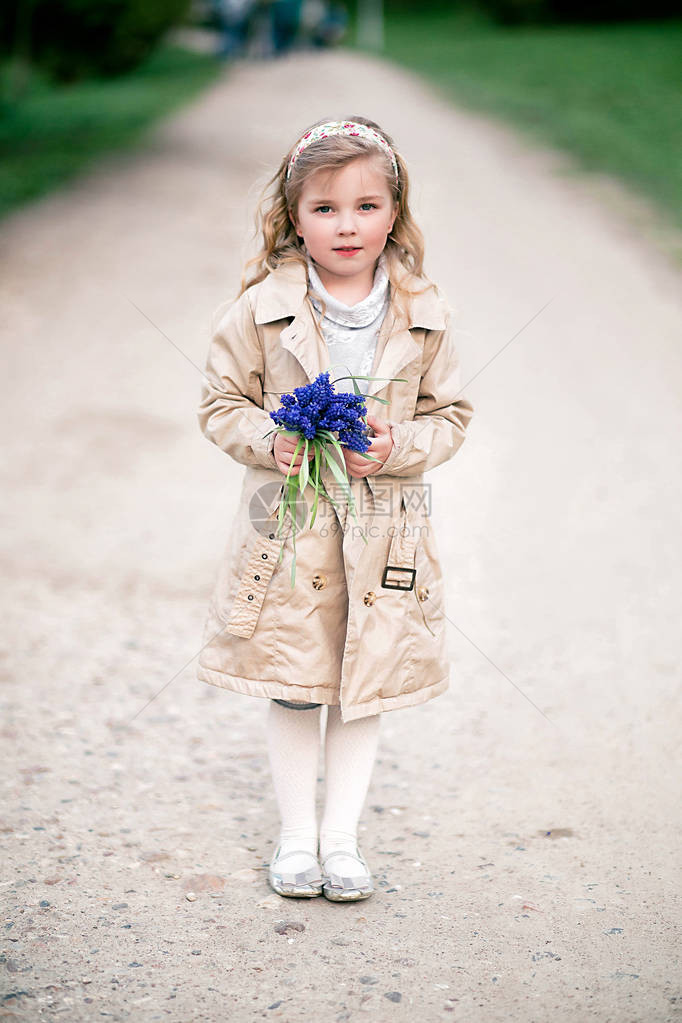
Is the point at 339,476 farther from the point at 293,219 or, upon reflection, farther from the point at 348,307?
the point at 293,219

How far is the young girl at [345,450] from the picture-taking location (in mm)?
2584

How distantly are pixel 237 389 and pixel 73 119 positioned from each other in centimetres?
1445

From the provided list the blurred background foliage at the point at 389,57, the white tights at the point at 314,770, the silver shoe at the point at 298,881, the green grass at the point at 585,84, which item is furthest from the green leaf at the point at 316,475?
the green grass at the point at 585,84

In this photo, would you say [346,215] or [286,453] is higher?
[346,215]

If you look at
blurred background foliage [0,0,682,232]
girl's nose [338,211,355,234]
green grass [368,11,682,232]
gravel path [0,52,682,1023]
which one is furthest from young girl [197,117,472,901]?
green grass [368,11,682,232]

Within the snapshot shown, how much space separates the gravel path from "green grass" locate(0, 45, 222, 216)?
2838 mm

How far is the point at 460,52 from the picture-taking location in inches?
943

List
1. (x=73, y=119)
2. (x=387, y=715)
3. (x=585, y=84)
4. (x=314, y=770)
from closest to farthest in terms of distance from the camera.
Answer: (x=314, y=770)
(x=387, y=715)
(x=73, y=119)
(x=585, y=84)

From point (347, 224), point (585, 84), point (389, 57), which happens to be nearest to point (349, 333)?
point (347, 224)

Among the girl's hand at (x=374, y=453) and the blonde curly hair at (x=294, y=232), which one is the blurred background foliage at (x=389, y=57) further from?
the girl's hand at (x=374, y=453)

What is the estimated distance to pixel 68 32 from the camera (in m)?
12.2

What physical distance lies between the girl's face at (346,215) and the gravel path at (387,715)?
0.59ft

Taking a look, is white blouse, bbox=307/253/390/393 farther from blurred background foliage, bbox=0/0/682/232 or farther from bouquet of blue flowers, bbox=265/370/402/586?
blurred background foliage, bbox=0/0/682/232

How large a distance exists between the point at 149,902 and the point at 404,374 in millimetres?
1409
